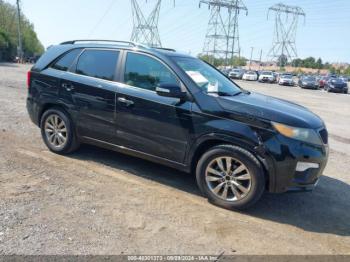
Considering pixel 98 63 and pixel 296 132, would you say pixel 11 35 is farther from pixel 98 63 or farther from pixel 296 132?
pixel 296 132

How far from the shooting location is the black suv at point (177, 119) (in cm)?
421

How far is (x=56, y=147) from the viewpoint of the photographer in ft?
19.4

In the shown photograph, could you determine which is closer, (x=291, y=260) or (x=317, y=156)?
(x=291, y=260)

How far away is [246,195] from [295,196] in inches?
43.3

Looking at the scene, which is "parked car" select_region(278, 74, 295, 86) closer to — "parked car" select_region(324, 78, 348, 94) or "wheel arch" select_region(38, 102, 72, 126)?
"parked car" select_region(324, 78, 348, 94)

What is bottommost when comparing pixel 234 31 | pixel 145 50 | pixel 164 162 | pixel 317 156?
pixel 164 162

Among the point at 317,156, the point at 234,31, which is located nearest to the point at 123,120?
the point at 317,156

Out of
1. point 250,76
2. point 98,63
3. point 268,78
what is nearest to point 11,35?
point 250,76

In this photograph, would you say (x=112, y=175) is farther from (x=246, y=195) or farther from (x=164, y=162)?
(x=246, y=195)

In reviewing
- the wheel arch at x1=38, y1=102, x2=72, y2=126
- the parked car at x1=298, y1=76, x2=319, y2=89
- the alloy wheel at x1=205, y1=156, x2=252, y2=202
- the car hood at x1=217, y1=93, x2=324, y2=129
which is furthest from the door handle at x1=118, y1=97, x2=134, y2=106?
the parked car at x1=298, y1=76, x2=319, y2=89

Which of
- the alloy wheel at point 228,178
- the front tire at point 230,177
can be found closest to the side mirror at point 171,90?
the front tire at point 230,177

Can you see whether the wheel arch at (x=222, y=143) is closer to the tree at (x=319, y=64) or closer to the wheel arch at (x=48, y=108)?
the wheel arch at (x=48, y=108)

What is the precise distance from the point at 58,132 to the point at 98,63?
4.27 feet

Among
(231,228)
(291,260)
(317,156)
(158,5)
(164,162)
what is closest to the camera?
(291,260)
